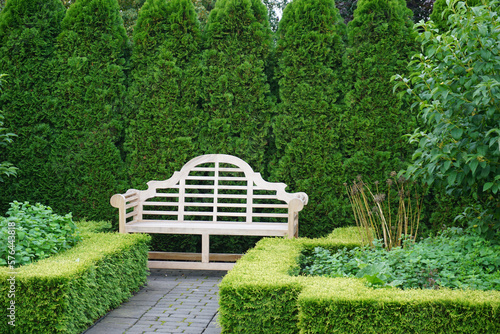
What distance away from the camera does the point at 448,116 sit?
11.4 ft

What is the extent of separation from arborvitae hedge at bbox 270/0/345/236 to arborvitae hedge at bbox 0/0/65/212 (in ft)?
10.8

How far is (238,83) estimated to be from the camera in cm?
655

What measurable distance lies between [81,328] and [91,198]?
10.1ft

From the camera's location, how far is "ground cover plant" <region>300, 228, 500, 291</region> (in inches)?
135

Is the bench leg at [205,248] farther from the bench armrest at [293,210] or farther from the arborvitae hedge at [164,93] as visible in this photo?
the bench armrest at [293,210]

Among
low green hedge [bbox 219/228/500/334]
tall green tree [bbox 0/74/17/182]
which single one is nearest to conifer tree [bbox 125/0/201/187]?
tall green tree [bbox 0/74/17/182]

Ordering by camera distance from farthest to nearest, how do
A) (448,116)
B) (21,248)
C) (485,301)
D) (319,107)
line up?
1. (319,107)
2. (21,248)
3. (448,116)
4. (485,301)

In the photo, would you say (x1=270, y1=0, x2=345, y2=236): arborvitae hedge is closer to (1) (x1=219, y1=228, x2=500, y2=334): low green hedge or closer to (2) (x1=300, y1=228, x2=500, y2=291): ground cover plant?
(2) (x1=300, y1=228, x2=500, y2=291): ground cover plant

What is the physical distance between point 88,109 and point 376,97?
397 cm

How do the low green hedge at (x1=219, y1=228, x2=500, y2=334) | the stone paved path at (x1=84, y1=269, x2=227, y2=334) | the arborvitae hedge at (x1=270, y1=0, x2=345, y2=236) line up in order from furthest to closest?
the arborvitae hedge at (x1=270, y1=0, x2=345, y2=236)
the stone paved path at (x1=84, y1=269, x2=227, y2=334)
the low green hedge at (x1=219, y1=228, x2=500, y2=334)

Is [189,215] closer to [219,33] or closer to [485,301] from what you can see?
[219,33]

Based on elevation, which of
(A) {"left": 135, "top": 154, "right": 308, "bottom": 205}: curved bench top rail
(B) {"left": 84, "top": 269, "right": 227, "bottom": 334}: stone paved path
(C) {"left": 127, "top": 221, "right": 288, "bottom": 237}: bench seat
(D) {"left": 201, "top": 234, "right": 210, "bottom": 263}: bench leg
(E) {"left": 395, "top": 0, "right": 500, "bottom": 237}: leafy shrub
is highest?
(E) {"left": 395, "top": 0, "right": 500, "bottom": 237}: leafy shrub

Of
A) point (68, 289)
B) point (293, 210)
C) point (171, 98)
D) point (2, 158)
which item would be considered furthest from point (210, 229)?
point (2, 158)

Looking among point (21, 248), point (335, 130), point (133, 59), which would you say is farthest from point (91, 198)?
point (335, 130)
